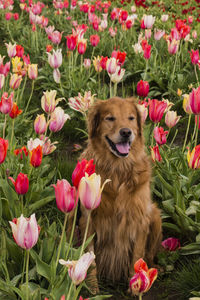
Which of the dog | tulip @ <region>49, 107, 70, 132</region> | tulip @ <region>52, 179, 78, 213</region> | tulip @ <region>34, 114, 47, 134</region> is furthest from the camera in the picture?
tulip @ <region>49, 107, 70, 132</region>

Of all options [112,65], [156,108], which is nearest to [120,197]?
[156,108]

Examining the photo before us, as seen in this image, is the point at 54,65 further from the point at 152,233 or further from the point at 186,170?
the point at 152,233

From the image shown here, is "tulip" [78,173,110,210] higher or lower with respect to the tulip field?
higher

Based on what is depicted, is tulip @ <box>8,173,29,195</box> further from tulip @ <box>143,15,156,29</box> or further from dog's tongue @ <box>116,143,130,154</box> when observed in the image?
tulip @ <box>143,15,156,29</box>

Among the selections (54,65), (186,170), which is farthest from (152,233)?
(54,65)

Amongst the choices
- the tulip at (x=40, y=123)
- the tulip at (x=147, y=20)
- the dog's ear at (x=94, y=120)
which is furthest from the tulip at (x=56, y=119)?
the tulip at (x=147, y=20)

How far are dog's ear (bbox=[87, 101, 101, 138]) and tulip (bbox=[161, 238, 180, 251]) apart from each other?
1040mm

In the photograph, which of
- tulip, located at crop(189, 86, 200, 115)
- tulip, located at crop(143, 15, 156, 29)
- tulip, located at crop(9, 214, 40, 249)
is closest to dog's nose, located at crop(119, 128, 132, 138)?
tulip, located at crop(189, 86, 200, 115)

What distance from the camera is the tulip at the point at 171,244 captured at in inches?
124

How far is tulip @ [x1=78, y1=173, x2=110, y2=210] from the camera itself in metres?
1.75

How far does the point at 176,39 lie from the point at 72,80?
164 cm

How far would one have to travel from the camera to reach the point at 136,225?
294cm

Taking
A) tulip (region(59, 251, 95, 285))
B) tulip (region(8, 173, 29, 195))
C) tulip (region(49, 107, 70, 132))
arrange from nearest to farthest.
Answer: tulip (region(59, 251, 95, 285)) → tulip (region(8, 173, 29, 195)) → tulip (region(49, 107, 70, 132))

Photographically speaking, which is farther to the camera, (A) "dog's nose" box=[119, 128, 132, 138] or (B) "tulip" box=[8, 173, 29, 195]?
(A) "dog's nose" box=[119, 128, 132, 138]
